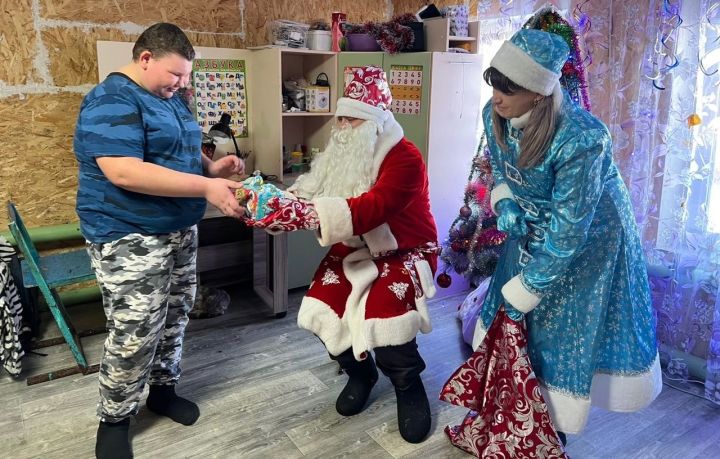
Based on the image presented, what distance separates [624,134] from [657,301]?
2.58ft

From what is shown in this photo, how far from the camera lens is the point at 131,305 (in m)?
1.87

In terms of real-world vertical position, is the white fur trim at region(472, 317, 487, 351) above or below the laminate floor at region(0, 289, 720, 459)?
above

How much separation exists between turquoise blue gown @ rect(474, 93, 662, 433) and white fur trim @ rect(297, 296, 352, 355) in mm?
628

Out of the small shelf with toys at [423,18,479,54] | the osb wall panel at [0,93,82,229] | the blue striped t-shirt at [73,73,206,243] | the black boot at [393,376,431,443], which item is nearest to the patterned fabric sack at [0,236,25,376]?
the osb wall panel at [0,93,82,229]

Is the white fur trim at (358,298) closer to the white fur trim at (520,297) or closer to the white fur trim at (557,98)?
the white fur trim at (520,297)

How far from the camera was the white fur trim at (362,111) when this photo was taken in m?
2.07

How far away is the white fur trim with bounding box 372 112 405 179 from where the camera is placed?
2.06m

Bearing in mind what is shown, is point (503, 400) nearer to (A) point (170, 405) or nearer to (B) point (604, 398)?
(B) point (604, 398)

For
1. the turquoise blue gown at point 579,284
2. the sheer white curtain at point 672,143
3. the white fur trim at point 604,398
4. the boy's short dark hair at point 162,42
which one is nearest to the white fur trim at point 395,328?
the turquoise blue gown at point 579,284

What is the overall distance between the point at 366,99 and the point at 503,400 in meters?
1.15

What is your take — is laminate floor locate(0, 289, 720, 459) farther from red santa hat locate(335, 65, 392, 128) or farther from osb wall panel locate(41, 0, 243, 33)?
osb wall panel locate(41, 0, 243, 33)

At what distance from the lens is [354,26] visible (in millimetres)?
3547

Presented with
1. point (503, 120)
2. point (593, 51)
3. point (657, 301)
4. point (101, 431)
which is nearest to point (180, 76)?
point (503, 120)

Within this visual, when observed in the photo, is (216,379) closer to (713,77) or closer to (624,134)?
(624,134)
